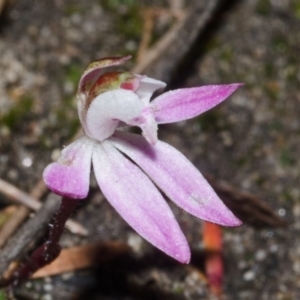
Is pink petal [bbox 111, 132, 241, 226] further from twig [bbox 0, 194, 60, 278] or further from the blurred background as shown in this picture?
the blurred background

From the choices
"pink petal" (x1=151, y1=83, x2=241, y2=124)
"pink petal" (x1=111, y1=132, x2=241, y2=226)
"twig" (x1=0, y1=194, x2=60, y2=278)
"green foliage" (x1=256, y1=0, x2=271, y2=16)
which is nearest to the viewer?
Result: "pink petal" (x1=111, y1=132, x2=241, y2=226)

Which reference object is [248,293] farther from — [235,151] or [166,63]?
[166,63]

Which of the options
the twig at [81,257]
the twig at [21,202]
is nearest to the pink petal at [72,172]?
the twig at [21,202]

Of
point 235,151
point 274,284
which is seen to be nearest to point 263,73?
point 235,151

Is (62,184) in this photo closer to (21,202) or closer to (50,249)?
(50,249)

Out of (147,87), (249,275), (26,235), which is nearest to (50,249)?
(26,235)

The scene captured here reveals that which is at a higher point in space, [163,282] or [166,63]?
[166,63]

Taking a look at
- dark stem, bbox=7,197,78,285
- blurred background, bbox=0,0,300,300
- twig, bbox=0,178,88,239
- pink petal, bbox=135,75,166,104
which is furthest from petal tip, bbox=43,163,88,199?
blurred background, bbox=0,0,300,300
